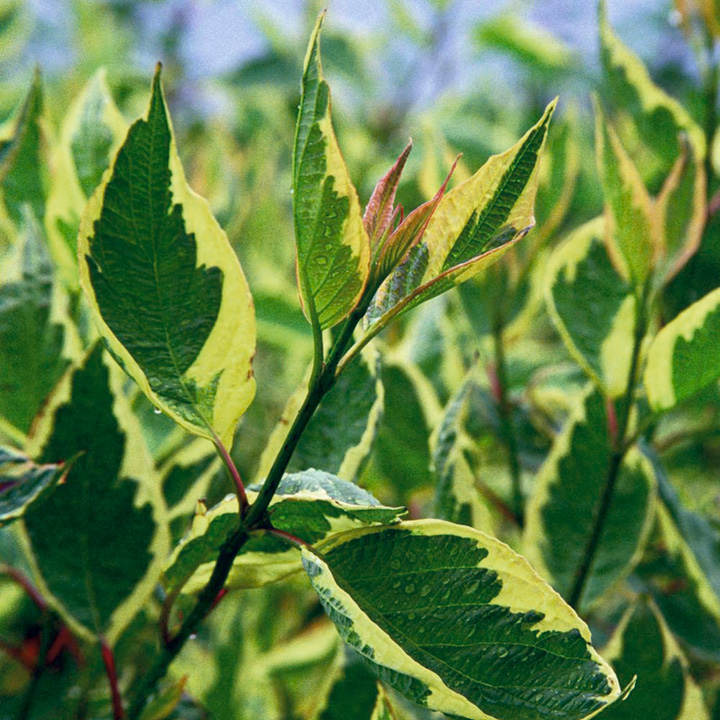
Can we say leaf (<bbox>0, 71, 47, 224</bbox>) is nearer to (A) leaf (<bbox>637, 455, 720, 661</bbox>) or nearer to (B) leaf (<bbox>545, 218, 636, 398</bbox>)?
(B) leaf (<bbox>545, 218, 636, 398</bbox>)

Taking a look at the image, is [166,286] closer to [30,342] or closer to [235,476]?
[235,476]

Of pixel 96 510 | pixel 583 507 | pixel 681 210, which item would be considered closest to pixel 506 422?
pixel 583 507

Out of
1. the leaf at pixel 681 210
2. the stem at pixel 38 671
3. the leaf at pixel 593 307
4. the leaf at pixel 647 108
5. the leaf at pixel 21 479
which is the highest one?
the leaf at pixel 647 108

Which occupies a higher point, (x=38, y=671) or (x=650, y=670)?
(x=650, y=670)

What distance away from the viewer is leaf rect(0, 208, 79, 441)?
0.58m

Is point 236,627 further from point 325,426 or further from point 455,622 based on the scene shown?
point 455,622

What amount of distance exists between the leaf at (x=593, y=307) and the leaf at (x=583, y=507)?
1.8 inches

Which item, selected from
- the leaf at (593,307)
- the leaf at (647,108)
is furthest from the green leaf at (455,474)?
the leaf at (647,108)

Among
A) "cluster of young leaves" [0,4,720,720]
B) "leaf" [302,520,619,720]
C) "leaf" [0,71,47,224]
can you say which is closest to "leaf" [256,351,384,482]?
"cluster of young leaves" [0,4,720,720]

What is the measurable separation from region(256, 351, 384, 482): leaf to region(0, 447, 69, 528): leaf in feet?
0.38

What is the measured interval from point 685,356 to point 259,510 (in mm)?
302

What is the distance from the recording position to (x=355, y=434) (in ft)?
1.74

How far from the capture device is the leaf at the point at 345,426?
517 mm

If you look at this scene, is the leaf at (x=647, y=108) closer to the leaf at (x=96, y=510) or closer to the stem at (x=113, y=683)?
the leaf at (x=96, y=510)
